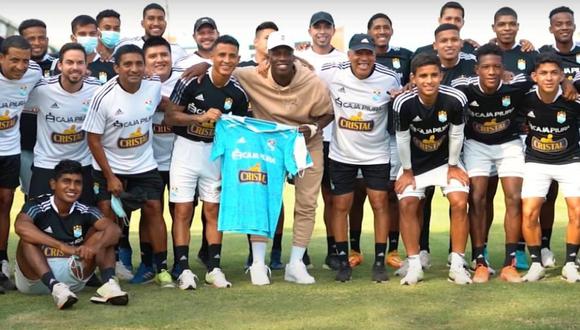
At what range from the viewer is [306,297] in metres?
7.01

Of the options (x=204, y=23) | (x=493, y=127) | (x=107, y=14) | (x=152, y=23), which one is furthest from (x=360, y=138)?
(x=107, y=14)

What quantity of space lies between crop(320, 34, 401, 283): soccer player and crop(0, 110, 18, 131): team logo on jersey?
2.75 m

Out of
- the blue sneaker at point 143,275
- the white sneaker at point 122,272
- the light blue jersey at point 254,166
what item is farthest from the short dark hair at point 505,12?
the white sneaker at point 122,272

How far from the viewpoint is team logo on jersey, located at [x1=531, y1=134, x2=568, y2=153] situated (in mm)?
7734

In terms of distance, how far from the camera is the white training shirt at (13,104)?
7449mm

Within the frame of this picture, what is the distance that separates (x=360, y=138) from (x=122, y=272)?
2434 mm

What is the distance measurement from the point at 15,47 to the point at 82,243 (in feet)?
5.51

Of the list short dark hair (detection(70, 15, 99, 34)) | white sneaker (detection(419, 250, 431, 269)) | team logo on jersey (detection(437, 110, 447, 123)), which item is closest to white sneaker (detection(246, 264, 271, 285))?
white sneaker (detection(419, 250, 431, 269))

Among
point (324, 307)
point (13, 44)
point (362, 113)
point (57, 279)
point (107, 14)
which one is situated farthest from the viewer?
point (107, 14)

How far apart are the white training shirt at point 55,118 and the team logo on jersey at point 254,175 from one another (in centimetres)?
146

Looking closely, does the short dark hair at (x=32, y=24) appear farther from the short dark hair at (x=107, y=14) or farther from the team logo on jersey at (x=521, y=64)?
the team logo on jersey at (x=521, y=64)

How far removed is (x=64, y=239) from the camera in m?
7.09

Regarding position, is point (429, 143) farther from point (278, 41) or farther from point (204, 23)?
point (204, 23)

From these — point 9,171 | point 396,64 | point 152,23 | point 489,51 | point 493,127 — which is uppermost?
point 152,23
